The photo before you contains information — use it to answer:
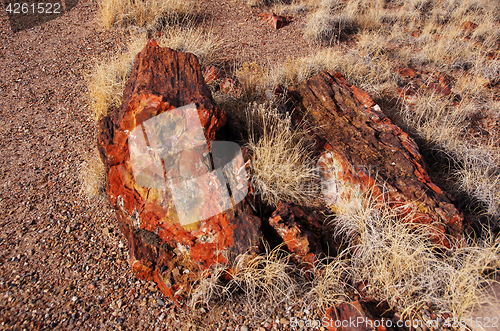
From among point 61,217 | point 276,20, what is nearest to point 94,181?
point 61,217

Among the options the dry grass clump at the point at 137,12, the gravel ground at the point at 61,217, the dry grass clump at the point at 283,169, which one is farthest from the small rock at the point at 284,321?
the dry grass clump at the point at 137,12

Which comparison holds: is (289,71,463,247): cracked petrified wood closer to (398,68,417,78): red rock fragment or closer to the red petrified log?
the red petrified log

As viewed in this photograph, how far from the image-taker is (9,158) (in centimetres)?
345

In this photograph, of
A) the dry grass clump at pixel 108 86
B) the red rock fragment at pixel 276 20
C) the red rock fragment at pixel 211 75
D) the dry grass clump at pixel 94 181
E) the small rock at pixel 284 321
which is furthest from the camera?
the red rock fragment at pixel 276 20

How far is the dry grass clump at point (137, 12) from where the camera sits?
5.62m

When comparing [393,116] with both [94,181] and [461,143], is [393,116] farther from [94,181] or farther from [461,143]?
[94,181]

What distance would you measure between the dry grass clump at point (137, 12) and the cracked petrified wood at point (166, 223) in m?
3.94

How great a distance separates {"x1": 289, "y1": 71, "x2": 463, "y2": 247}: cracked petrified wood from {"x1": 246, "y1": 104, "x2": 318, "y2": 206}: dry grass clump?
17 centimetres

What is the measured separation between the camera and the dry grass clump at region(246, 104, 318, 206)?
9.06 ft

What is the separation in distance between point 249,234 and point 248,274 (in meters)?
0.29

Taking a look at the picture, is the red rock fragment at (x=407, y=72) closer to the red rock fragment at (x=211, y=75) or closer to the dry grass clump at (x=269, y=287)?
the red rock fragment at (x=211, y=75)

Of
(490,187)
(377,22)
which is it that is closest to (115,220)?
(490,187)

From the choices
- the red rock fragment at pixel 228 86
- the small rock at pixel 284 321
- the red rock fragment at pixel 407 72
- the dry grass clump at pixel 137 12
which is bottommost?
the small rock at pixel 284 321

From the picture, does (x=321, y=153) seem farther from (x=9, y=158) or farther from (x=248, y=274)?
(x=9, y=158)
